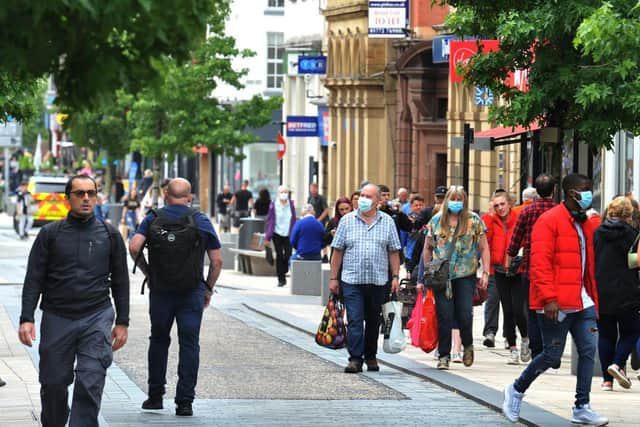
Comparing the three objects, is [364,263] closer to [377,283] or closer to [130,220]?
[377,283]

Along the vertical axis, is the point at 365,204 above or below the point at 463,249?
above

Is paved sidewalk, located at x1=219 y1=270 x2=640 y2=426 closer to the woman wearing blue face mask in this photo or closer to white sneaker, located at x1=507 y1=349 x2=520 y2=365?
white sneaker, located at x1=507 y1=349 x2=520 y2=365

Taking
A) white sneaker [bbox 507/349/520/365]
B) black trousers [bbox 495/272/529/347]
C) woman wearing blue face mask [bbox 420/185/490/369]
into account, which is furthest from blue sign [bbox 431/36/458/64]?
woman wearing blue face mask [bbox 420/185/490/369]

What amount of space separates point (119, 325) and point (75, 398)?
52 centimetres

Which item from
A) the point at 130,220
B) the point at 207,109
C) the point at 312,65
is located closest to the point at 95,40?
the point at 130,220

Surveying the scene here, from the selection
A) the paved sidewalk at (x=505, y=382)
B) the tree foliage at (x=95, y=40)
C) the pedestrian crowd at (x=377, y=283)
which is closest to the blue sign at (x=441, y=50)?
the paved sidewalk at (x=505, y=382)

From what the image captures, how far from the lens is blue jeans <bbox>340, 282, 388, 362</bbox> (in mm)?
15320

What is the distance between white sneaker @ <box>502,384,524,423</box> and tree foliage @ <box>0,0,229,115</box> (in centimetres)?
554

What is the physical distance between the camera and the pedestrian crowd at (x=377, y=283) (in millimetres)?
10031

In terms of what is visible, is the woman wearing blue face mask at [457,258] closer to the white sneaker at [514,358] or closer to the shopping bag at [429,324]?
the shopping bag at [429,324]

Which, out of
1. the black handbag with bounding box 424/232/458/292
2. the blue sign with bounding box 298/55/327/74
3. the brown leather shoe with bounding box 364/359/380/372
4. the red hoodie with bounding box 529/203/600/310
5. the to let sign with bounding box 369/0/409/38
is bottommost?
the brown leather shoe with bounding box 364/359/380/372

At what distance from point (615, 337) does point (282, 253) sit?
50.9ft

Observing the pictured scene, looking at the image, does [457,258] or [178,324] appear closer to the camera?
[178,324]

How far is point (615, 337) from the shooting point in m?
14.4
